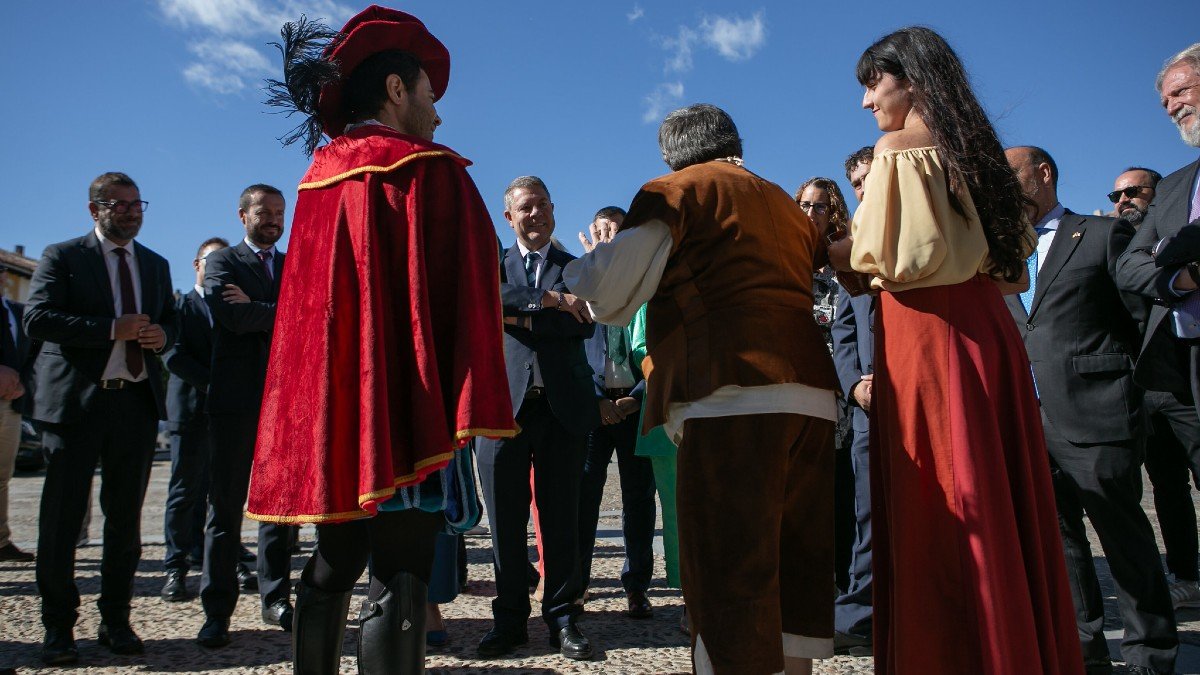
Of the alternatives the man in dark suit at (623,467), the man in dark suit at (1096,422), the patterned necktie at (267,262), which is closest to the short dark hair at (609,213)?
the man in dark suit at (623,467)

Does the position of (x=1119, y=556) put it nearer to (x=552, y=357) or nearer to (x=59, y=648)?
(x=552, y=357)

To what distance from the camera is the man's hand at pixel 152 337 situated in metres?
4.16

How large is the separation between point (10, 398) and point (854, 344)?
5.96m

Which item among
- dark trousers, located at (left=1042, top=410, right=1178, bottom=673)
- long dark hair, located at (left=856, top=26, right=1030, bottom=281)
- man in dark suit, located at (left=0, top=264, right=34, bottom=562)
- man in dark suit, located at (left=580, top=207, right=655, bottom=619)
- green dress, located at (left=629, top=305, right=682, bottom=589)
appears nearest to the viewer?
long dark hair, located at (left=856, top=26, right=1030, bottom=281)

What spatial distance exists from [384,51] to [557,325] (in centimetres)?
180

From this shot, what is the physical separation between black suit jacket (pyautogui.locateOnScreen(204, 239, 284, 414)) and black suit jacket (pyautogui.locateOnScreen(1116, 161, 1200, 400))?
3.89m

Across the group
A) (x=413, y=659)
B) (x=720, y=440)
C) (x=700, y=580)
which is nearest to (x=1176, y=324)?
(x=720, y=440)

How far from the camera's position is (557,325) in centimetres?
418

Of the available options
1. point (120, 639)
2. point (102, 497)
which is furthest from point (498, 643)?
point (102, 497)

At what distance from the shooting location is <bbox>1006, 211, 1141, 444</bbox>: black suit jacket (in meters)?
3.56

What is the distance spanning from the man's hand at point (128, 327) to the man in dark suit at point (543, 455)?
1.77 metres

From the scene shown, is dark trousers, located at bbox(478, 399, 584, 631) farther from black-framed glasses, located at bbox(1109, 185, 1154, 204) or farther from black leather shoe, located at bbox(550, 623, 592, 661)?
black-framed glasses, located at bbox(1109, 185, 1154, 204)

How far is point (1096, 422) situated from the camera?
3561mm

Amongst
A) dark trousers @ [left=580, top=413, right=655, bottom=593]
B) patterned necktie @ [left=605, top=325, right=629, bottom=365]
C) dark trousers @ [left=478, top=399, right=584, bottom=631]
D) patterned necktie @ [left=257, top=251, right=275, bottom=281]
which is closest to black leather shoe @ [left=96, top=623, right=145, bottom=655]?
dark trousers @ [left=478, top=399, right=584, bottom=631]
